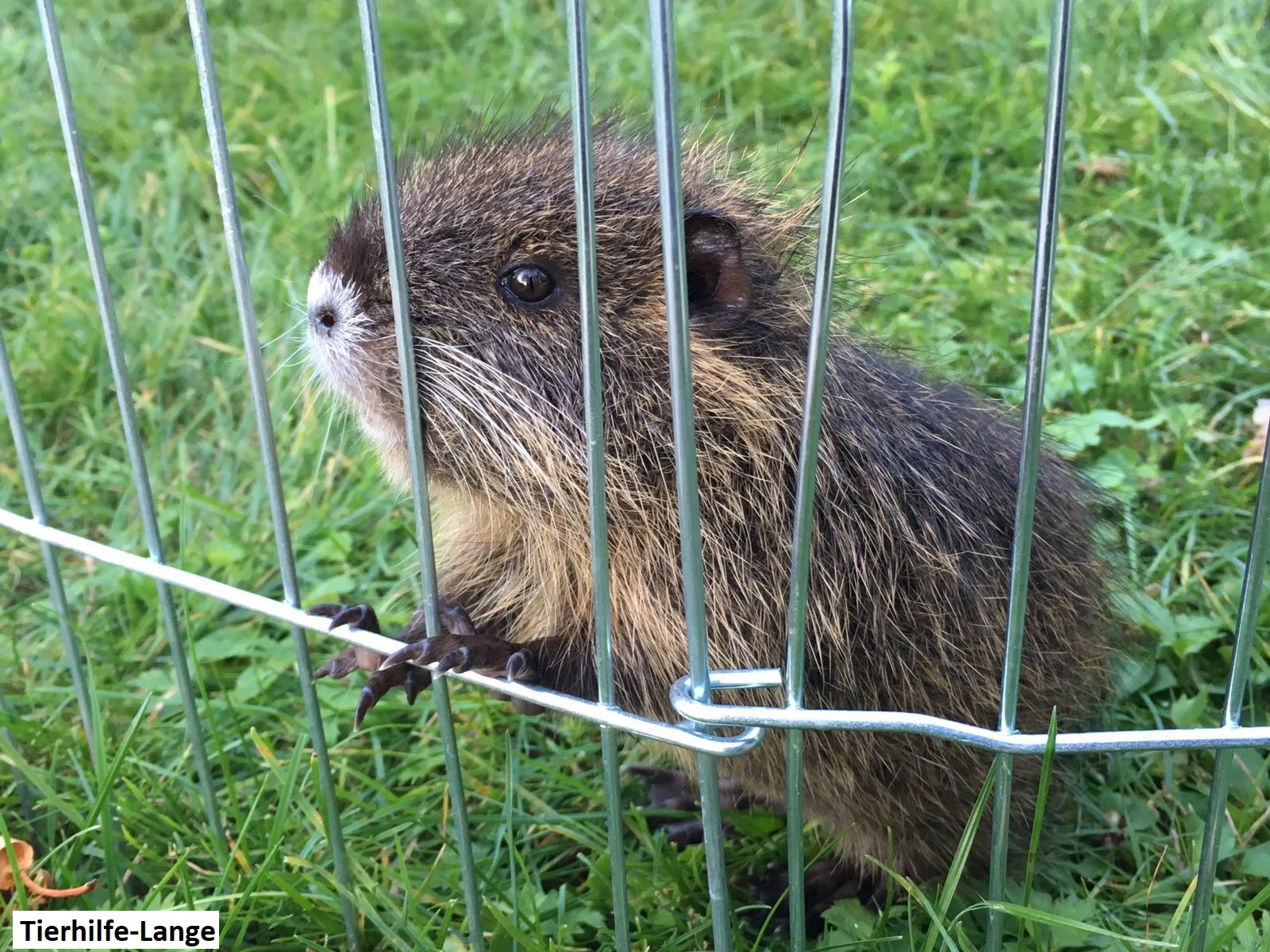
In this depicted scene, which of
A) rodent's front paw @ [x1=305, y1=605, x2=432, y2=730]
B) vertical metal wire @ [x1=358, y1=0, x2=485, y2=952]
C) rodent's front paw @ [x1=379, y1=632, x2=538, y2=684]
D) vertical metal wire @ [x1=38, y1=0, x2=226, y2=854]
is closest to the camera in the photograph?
vertical metal wire @ [x1=358, y1=0, x2=485, y2=952]

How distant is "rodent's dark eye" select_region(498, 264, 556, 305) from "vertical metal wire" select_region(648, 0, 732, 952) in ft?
1.88

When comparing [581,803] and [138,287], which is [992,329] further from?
[138,287]

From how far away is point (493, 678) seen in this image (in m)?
1.76

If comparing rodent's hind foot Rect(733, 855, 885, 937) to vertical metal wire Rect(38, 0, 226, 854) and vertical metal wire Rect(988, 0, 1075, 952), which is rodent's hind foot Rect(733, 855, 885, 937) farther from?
vertical metal wire Rect(38, 0, 226, 854)

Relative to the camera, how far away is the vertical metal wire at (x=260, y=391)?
1.44 meters

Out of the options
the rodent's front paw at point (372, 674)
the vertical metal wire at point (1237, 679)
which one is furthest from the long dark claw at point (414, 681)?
the vertical metal wire at point (1237, 679)

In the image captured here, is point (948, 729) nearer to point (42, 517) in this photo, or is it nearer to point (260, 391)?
point (260, 391)

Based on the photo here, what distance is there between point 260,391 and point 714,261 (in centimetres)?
76

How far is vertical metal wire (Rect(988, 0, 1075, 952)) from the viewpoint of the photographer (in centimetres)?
108

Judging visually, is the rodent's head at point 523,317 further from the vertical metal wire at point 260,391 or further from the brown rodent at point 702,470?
the vertical metal wire at point 260,391

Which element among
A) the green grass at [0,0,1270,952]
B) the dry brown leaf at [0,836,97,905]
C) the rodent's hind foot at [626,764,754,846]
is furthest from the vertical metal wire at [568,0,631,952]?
the dry brown leaf at [0,836,97,905]

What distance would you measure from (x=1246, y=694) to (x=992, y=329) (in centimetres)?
132

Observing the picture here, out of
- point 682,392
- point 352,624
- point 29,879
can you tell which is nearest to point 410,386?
point 682,392

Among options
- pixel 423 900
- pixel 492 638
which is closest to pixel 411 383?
pixel 492 638
